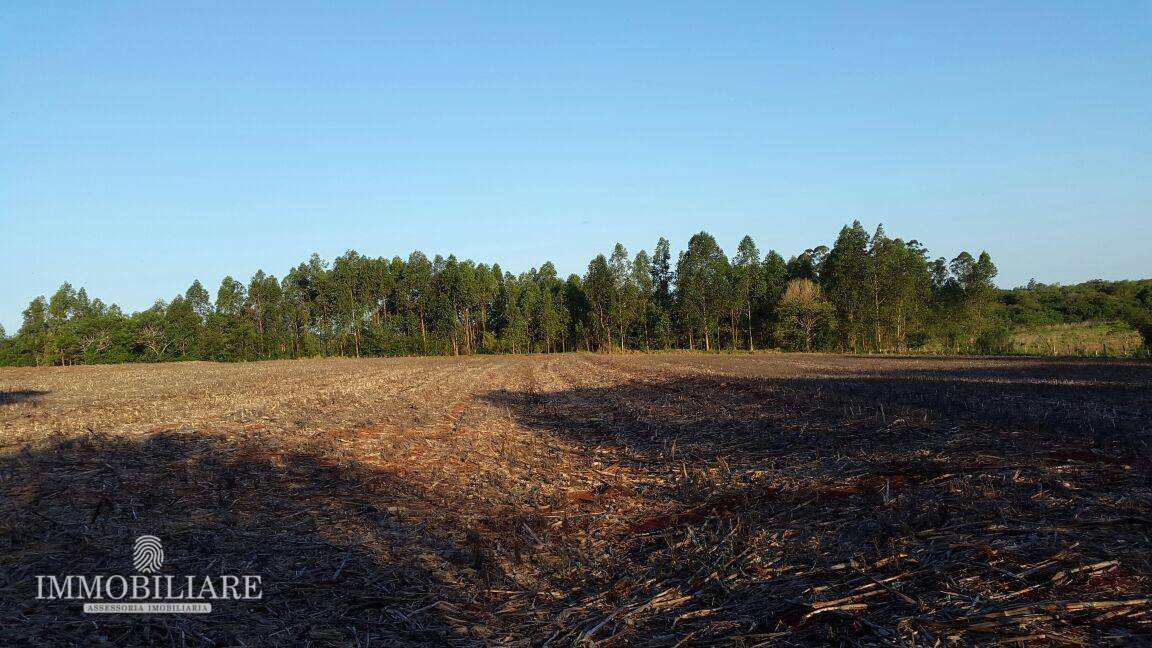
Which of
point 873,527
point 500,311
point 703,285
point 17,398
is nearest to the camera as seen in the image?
point 873,527

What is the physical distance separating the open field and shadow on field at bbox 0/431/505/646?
0.03 metres

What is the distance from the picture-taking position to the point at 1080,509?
4.98 m

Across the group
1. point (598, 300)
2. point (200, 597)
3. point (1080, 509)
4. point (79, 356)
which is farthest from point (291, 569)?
point (79, 356)

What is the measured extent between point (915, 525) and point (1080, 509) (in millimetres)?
1386

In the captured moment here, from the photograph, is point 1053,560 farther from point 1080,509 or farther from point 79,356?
point 79,356

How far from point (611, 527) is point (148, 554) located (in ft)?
13.6

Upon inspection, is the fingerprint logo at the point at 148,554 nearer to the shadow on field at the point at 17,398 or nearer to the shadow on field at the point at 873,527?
the shadow on field at the point at 873,527

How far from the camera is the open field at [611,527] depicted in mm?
3738

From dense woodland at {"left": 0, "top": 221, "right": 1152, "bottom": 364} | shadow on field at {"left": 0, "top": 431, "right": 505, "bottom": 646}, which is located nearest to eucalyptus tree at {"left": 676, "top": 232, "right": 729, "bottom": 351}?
dense woodland at {"left": 0, "top": 221, "right": 1152, "bottom": 364}

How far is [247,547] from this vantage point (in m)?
5.24

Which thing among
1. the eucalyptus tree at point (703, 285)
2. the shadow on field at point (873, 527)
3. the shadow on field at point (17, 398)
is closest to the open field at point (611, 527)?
the shadow on field at point (873, 527)

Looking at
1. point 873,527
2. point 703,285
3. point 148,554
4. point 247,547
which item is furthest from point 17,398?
point 703,285

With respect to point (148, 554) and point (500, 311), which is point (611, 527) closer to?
point (148, 554)

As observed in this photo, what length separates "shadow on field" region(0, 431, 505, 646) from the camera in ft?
12.6
